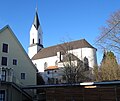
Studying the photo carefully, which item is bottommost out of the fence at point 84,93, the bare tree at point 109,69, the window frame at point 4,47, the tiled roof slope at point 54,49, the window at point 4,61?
the fence at point 84,93

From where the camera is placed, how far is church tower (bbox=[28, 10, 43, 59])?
65000 millimetres

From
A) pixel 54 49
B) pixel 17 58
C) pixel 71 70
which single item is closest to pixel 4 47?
pixel 17 58

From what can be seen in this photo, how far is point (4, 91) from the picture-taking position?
26.4 m

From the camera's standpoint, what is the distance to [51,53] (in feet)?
191

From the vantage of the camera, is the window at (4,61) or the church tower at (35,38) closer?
the window at (4,61)

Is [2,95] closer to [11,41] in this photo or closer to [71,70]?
[11,41]

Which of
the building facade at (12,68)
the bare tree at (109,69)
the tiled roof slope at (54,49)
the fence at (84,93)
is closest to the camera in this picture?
the fence at (84,93)

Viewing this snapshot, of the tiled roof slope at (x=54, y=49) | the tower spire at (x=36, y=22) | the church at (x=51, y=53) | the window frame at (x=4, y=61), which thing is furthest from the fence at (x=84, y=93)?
the tower spire at (x=36, y=22)

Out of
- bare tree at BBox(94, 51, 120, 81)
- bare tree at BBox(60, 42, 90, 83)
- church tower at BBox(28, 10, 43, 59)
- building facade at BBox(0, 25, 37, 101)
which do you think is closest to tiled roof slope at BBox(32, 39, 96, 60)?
church tower at BBox(28, 10, 43, 59)

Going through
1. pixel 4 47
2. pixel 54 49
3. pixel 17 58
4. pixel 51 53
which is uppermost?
pixel 54 49

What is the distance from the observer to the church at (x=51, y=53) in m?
47.0

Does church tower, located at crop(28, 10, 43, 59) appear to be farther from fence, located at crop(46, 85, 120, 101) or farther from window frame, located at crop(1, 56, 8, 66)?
fence, located at crop(46, 85, 120, 101)

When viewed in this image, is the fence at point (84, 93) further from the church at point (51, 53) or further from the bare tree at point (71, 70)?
the church at point (51, 53)

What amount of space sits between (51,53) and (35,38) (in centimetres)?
1126
